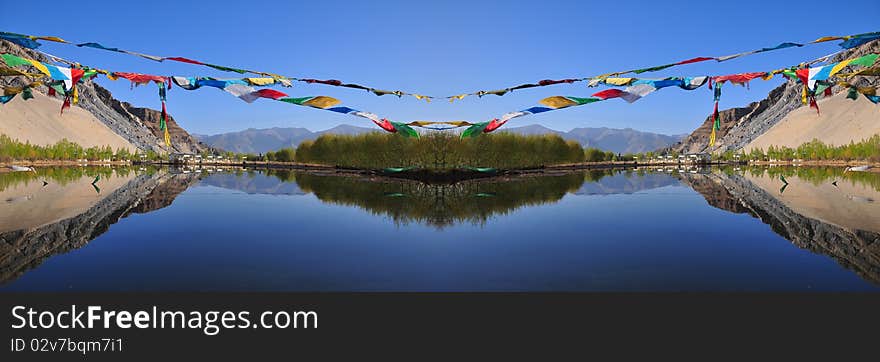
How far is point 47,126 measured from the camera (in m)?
165

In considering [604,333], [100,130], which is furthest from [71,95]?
[100,130]

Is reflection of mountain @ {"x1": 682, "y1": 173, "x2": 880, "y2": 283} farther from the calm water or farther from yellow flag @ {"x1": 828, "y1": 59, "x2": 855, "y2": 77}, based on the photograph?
yellow flag @ {"x1": 828, "y1": 59, "x2": 855, "y2": 77}

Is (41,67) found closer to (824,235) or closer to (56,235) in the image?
(56,235)

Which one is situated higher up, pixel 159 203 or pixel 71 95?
pixel 71 95

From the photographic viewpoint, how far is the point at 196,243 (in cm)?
652

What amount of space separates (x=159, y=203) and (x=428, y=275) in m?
9.01

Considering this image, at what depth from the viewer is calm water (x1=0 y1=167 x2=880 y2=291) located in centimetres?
459

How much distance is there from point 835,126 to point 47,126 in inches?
9709

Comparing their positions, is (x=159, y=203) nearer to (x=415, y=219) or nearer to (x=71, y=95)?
(x=71, y=95)

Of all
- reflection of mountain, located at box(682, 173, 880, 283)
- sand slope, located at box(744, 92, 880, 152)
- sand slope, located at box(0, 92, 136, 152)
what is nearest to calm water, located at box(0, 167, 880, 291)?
reflection of mountain, located at box(682, 173, 880, 283)

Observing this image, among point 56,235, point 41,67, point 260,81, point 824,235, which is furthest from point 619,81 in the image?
point 41,67

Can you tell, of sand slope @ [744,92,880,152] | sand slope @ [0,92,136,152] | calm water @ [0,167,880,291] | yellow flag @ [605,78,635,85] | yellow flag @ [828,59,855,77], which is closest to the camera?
calm water @ [0,167,880,291]

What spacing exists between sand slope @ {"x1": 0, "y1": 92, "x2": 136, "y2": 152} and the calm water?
16247 centimetres

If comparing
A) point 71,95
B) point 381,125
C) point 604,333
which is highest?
point 71,95
